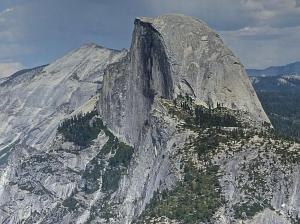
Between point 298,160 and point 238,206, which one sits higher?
point 298,160

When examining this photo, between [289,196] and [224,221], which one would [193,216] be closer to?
[224,221]

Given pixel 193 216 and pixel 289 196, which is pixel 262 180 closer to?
pixel 289 196

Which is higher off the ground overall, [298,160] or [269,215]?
[298,160]

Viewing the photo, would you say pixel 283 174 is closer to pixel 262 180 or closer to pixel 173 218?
pixel 262 180

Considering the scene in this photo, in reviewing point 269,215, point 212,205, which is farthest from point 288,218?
point 212,205

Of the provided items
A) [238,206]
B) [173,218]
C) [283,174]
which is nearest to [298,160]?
[283,174]

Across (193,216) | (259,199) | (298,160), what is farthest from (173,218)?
(298,160)
